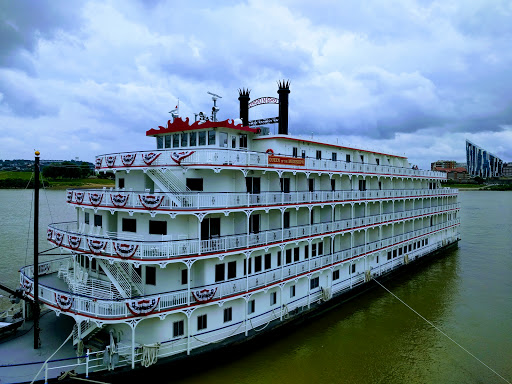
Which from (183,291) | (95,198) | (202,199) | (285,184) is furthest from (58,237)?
(285,184)

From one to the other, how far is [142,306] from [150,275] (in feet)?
7.71

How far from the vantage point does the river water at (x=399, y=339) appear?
17719mm

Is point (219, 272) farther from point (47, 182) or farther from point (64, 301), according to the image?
point (47, 182)

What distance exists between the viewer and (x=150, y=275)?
1694 centimetres

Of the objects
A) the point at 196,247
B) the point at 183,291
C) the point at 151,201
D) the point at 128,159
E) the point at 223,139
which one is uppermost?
the point at 223,139

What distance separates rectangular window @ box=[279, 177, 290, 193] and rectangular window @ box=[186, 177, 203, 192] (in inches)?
217

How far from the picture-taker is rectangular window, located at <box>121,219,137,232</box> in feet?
59.7

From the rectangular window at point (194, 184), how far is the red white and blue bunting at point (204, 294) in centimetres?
486

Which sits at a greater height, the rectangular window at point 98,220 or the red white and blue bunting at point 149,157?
the red white and blue bunting at point 149,157

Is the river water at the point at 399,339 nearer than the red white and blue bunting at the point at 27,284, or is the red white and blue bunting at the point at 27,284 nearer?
the river water at the point at 399,339

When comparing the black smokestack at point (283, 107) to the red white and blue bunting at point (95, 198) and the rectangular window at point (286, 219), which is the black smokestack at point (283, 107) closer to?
the rectangular window at point (286, 219)

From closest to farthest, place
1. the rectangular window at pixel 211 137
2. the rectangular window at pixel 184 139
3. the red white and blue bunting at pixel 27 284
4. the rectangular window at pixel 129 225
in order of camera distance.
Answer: the red white and blue bunting at pixel 27 284 < the rectangular window at pixel 129 225 < the rectangular window at pixel 211 137 < the rectangular window at pixel 184 139

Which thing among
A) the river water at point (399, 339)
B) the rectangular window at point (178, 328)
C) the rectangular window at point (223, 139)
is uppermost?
the rectangular window at point (223, 139)

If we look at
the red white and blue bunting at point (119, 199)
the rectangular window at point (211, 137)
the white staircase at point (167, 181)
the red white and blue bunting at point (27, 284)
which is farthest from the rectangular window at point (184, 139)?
the red white and blue bunting at point (27, 284)
